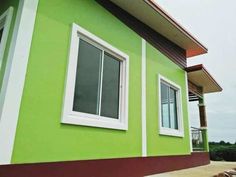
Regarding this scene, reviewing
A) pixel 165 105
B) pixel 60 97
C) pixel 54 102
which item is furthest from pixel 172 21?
pixel 54 102

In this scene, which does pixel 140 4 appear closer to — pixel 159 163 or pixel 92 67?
pixel 92 67

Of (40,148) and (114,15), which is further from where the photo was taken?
(114,15)

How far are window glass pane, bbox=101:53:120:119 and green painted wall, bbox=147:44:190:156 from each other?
1087mm

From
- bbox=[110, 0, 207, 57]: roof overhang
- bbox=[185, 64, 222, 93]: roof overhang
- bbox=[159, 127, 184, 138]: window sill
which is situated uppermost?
bbox=[110, 0, 207, 57]: roof overhang

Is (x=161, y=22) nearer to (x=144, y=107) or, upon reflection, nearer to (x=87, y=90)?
(x=144, y=107)

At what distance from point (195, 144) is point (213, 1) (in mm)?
6200

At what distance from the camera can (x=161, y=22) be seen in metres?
5.44

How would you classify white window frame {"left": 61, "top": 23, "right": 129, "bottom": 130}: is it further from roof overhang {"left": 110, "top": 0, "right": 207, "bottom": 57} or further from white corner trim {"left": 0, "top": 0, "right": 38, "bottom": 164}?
roof overhang {"left": 110, "top": 0, "right": 207, "bottom": 57}

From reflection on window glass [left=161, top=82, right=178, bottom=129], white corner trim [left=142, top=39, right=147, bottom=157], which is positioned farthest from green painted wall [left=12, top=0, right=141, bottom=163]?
reflection on window glass [left=161, top=82, right=178, bottom=129]

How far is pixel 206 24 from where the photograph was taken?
10219 mm

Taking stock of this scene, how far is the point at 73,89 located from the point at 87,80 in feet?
1.41

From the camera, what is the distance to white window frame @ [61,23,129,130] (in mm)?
2865

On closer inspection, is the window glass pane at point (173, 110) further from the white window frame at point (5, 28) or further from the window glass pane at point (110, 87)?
the white window frame at point (5, 28)

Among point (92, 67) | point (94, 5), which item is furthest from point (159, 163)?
point (94, 5)
